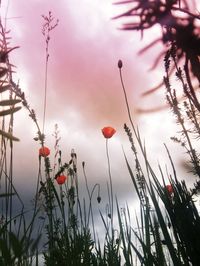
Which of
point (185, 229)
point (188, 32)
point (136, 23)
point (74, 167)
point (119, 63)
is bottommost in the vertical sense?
point (185, 229)

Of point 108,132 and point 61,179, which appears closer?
point 61,179

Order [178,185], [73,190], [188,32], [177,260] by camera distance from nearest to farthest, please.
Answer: [188,32] → [177,260] → [178,185] → [73,190]

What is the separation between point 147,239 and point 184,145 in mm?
3449

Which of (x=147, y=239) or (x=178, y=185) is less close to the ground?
(x=178, y=185)

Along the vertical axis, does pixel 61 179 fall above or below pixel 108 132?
below

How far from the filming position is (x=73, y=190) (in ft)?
11.2

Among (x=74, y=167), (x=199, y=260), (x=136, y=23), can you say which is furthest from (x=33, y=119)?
(x=136, y=23)

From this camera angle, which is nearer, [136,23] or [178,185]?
[136,23]

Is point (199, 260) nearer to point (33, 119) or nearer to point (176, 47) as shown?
point (176, 47)

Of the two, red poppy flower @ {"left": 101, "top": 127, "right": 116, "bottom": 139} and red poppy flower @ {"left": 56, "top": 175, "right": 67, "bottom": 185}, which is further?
red poppy flower @ {"left": 101, "top": 127, "right": 116, "bottom": 139}

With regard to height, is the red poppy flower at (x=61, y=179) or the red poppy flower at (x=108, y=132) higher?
the red poppy flower at (x=108, y=132)

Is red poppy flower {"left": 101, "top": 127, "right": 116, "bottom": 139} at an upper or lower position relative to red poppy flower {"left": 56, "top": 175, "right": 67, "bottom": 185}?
upper

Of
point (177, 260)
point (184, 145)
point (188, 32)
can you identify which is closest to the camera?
point (188, 32)

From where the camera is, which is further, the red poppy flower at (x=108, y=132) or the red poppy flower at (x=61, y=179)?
the red poppy flower at (x=108, y=132)
